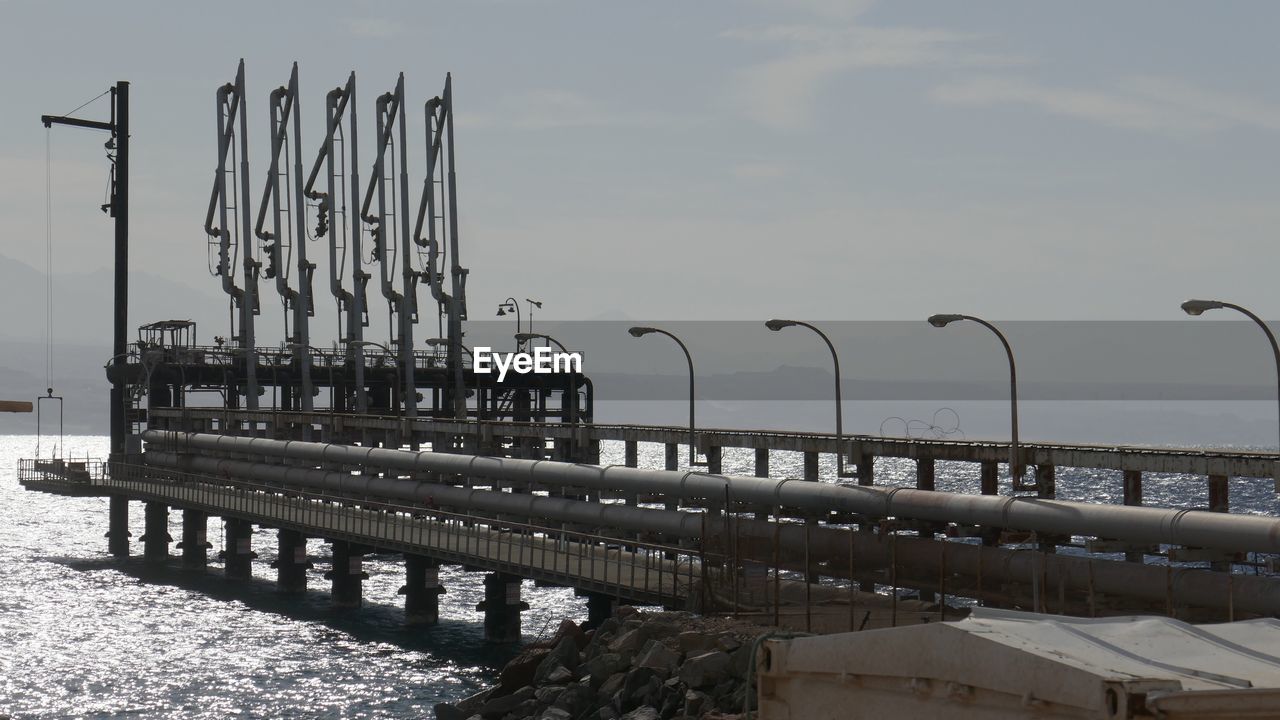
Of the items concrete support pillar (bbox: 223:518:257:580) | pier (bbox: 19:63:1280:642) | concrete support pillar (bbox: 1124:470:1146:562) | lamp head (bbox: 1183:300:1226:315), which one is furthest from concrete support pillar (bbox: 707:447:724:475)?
concrete support pillar (bbox: 223:518:257:580)

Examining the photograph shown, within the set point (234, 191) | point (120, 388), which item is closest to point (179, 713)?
point (120, 388)

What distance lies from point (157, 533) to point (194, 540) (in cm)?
504

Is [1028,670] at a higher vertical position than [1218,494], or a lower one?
lower

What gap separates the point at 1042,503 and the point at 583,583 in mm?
15273

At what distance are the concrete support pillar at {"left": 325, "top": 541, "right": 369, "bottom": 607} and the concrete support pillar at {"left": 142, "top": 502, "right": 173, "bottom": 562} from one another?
2305cm

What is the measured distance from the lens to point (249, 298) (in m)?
107

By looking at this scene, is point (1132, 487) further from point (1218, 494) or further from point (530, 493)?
point (530, 493)

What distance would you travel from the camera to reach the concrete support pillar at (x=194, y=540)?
8556 centimetres

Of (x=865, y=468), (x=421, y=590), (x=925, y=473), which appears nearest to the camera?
(x=925, y=473)

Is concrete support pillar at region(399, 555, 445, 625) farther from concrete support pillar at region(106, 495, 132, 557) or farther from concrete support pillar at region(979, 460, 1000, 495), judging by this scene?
concrete support pillar at region(106, 495, 132, 557)

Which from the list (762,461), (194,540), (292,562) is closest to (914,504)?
(762,461)

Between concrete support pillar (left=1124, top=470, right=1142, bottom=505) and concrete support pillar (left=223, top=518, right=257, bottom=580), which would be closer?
concrete support pillar (left=1124, top=470, right=1142, bottom=505)

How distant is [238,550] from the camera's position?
3167 inches

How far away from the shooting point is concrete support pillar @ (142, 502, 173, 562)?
88.9 m
